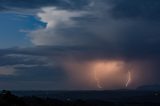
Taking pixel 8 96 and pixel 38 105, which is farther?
pixel 38 105

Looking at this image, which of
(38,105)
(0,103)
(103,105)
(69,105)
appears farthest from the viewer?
(103,105)

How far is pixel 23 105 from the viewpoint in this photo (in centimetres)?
9244

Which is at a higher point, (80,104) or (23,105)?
(80,104)

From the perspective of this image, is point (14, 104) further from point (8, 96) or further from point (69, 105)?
point (69, 105)

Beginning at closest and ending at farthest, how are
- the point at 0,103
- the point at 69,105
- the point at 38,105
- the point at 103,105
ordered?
the point at 0,103 < the point at 38,105 < the point at 69,105 < the point at 103,105

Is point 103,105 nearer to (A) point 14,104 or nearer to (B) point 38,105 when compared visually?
(B) point 38,105

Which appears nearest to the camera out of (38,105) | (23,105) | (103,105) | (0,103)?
(0,103)

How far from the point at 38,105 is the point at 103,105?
261 ft

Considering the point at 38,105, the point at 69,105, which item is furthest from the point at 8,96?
the point at 69,105

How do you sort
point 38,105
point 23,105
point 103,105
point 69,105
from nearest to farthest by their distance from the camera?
point 23,105
point 38,105
point 69,105
point 103,105

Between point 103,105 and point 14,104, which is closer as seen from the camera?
point 14,104

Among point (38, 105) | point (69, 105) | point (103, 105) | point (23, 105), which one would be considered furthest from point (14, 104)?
point (103, 105)

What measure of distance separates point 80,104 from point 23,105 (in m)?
53.5

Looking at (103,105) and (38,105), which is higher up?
(103,105)
